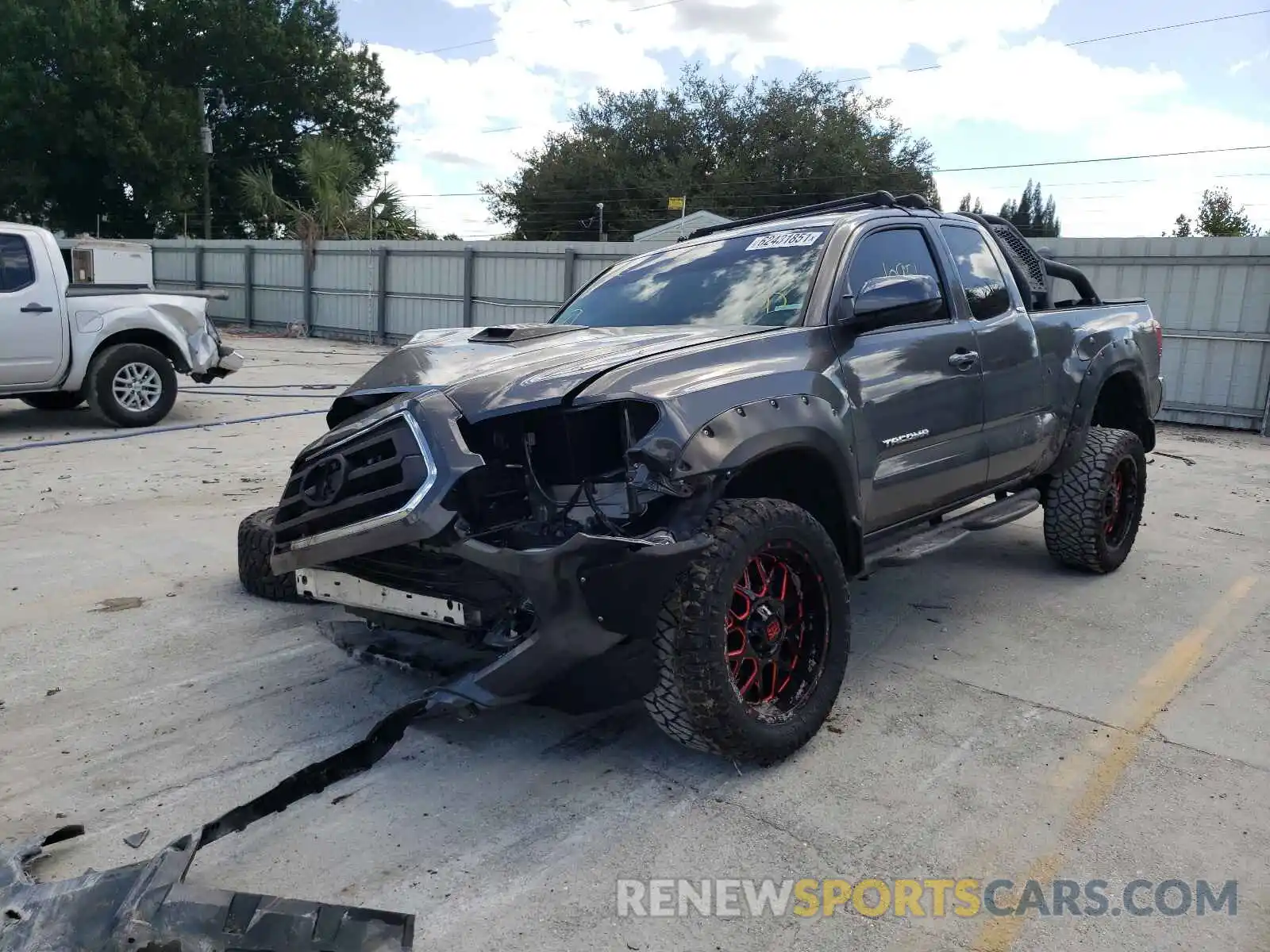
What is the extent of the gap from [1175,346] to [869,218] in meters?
10.0

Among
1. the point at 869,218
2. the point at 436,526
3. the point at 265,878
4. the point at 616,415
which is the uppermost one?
the point at 869,218

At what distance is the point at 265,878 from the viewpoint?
Answer: 2748mm

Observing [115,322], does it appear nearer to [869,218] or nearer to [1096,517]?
[869,218]

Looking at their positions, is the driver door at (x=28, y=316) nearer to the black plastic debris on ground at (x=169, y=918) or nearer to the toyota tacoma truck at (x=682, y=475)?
the toyota tacoma truck at (x=682, y=475)

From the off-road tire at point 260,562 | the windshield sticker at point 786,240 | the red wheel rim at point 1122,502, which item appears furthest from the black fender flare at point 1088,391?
the off-road tire at point 260,562

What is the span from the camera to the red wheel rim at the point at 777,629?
3.30 metres

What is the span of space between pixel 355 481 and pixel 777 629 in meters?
1.46

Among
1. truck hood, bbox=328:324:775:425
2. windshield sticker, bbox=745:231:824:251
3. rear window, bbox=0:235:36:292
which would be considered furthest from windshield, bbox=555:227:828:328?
rear window, bbox=0:235:36:292

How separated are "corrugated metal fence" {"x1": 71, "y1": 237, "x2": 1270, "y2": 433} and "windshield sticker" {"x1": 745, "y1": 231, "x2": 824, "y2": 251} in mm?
7617

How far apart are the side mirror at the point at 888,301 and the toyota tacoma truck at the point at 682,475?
0.01m

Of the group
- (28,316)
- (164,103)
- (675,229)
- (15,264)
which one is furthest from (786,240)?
(164,103)

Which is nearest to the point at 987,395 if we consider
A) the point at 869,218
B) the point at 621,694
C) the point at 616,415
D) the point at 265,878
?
the point at 869,218

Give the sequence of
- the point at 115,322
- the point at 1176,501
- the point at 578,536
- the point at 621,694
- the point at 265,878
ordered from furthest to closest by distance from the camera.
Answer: the point at 115,322 < the point at 1176,501 < the point at 621,694 < the point at 578,536 < the point at 265,878

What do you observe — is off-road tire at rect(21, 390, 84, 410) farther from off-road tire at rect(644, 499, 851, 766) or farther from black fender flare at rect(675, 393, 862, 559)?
off-road tire at rect(644, 499, 851, 766)
